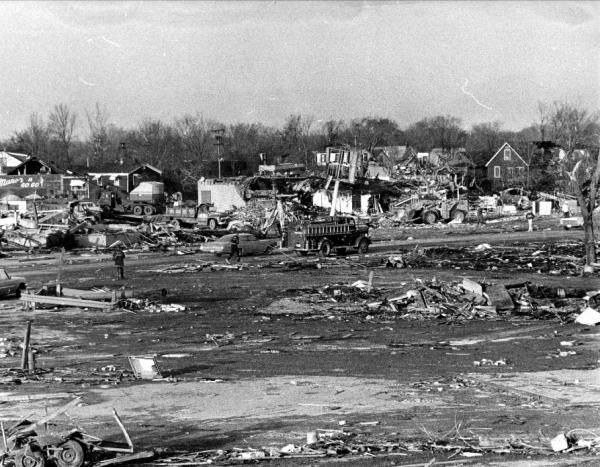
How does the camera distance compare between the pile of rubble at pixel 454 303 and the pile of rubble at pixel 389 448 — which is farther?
the pile of rubble at pixel 454 303

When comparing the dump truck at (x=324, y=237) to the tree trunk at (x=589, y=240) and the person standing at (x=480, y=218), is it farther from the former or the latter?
the person standing at (x=480, y=218)

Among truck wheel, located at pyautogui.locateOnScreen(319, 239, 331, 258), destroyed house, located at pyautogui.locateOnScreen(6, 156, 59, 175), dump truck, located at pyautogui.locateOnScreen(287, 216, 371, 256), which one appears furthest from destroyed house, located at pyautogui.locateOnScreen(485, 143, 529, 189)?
truck wheel, located at pyautogui.locateOnScreen(319, 239, 331, 258)

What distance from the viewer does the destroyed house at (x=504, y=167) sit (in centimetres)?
9074

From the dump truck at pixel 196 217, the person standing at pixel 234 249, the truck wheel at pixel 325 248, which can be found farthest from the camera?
the dump truck at pixel 196 217

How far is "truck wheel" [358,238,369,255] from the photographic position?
41.3 metres

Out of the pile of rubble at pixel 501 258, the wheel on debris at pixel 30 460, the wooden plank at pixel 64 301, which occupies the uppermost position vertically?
the wheel on debris at pixel 30 460

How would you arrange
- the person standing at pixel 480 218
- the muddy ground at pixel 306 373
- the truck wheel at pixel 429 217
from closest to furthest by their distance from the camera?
the muddy ground at pixel 306 373 < the person standing at pixel 480 218 < the truck wheel at pixel 429 217

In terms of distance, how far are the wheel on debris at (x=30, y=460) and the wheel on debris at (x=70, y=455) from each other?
0.67 feet

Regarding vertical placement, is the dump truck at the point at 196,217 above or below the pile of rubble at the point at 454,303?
above

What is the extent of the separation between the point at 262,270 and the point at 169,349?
16467mm

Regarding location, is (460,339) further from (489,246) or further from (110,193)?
(110,193)

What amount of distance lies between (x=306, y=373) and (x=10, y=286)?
1457cm

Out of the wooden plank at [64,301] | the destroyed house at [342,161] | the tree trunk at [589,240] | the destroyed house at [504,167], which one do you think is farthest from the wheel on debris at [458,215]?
the wooden plank at [64,301]

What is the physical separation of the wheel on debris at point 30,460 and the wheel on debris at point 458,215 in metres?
52.8
